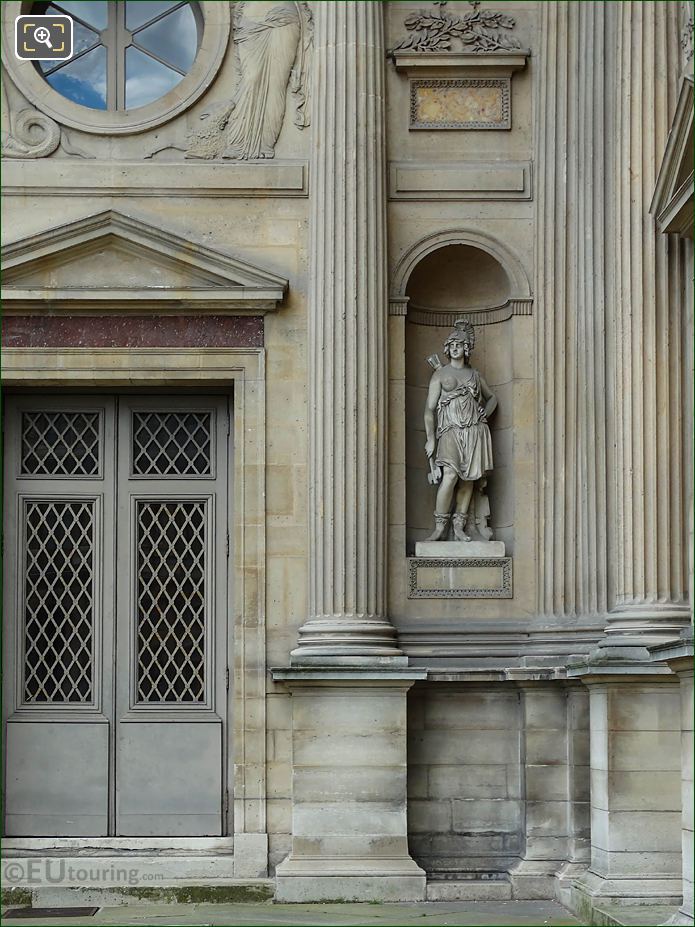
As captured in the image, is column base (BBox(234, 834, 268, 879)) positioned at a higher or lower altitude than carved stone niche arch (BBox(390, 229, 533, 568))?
lower

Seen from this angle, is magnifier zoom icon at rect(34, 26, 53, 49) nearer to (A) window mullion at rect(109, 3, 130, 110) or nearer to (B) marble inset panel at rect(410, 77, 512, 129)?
(A) window mullion at rect(109, 3, 130, 110)

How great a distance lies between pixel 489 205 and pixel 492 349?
4.05ft

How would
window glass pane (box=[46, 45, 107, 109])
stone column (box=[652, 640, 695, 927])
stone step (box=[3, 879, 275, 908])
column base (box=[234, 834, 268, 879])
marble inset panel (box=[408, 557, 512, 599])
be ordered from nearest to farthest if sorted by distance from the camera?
stone column (box=[652, 640, 695, 927])
stone step (box=[3, 879, 275, 908])
column base (box=[234, 834, 268, 879])
marble inset panel (box=[408, 557, 512, 599])
window glass pane (box=[46, 45, 107, 109])

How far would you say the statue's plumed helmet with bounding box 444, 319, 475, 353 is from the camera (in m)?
14.5

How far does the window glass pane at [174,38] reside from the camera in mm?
14938

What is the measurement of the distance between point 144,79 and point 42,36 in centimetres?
94

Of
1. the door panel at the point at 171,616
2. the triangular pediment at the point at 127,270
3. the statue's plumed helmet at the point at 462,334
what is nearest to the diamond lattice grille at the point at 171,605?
the door panel at the point at 171,616

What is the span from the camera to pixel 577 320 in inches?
561

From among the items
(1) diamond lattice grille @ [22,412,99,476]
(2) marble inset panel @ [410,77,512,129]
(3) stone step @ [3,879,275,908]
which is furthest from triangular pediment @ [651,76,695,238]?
(3) stone step @ [3,879,275,908]

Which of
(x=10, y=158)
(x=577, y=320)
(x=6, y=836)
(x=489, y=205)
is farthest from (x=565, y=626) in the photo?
(x=10, y=158)

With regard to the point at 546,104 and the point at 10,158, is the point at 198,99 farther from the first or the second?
the point at 546,104

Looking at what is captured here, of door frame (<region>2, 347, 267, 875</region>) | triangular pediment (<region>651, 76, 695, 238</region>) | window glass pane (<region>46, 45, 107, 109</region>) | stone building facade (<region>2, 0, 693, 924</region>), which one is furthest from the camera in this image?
window glass pane (<region>46, 45, 107, 109</region>)

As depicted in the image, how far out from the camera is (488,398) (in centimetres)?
1462

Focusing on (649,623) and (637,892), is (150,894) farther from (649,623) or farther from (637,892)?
(649,623)
